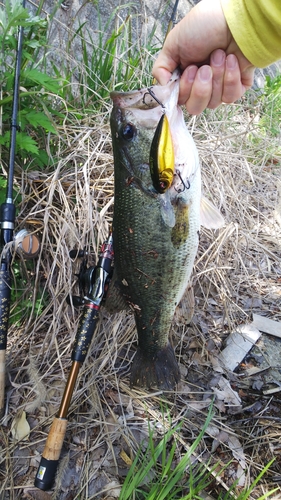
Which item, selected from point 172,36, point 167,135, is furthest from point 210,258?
point 172,36

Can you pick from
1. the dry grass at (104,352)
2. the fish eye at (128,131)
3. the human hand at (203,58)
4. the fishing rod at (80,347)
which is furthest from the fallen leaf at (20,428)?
the human hand at (203,58)

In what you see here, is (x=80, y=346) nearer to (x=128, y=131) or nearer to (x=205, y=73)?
(x=128, y=131)

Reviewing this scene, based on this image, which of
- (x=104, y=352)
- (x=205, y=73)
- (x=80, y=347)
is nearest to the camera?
(x=205, y=73)

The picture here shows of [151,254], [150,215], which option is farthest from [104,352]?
[150,215]

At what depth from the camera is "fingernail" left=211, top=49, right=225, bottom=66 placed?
1.69 metres

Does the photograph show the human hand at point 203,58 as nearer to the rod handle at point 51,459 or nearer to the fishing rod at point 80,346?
the fishing rod at point 80,346

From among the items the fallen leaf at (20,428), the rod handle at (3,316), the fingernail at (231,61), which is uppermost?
the fingernail at (231,61)

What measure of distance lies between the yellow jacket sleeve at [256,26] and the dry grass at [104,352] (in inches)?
50.8

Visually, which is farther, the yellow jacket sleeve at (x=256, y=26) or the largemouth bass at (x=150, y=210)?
the largemouth bass at (x=150, y=210)

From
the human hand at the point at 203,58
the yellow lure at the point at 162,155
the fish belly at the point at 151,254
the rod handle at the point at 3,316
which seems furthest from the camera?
the rod handle at the point at 3,316

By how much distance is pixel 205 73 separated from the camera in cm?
165

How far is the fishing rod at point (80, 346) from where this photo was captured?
1.78 m

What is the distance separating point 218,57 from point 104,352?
1.78 m

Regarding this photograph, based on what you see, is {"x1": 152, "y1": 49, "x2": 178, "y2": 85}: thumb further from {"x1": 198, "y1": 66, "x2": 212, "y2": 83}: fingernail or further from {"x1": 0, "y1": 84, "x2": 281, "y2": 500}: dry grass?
{"x1": 0, "y1": 84, "x2": 281, "y2": 500}: dry grass
